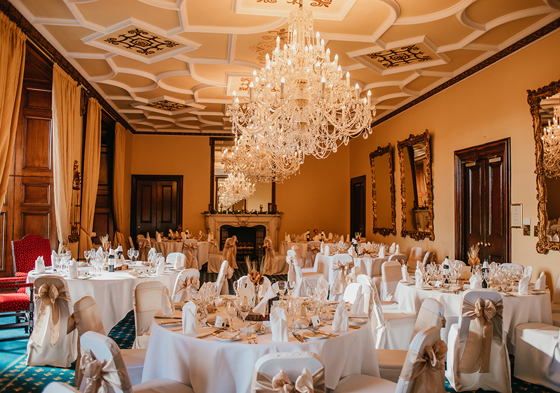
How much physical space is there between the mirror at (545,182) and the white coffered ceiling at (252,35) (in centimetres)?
99

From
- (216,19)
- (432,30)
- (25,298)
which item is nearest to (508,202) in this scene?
(432,30)

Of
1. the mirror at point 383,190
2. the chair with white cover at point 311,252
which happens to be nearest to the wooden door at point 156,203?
the chair with white cover at point 311,252

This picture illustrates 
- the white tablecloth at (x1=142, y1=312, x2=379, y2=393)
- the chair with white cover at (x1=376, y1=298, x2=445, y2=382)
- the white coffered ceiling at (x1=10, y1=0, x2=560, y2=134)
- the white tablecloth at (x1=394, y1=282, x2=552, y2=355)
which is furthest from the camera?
the white coffered ceiling at (x1=10, y1=0, x2=560, y2=134)

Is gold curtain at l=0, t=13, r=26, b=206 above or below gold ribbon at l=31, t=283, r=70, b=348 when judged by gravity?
above

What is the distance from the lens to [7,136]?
5562 millimetres

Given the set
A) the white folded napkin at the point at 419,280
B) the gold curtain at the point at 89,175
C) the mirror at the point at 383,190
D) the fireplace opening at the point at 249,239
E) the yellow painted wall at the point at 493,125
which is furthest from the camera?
the fireplace opening at the point at 249,239

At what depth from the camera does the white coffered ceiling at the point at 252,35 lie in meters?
5.54

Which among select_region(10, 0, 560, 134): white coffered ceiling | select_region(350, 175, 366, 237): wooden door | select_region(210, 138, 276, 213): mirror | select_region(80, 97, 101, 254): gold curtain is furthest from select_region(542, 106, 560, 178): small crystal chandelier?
select_region(210, 138, 276, 213): mirror

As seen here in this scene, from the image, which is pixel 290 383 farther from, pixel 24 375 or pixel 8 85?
pixel 8 85

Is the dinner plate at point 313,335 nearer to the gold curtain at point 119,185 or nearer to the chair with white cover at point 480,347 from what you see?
the chair with white cover at point 480,347

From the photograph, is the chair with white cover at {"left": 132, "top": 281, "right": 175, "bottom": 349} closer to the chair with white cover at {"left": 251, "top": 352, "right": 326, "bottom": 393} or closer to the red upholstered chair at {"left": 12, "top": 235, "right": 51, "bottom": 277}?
the chair with white cover at {"left": 251, "top": 352, "right": 326, "bottom": 393}

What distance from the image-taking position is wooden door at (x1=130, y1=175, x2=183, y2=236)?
1376 cm

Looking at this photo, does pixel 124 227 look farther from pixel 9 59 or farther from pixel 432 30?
pixel 432 30

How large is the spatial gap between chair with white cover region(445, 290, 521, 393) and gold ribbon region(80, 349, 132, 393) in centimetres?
315
